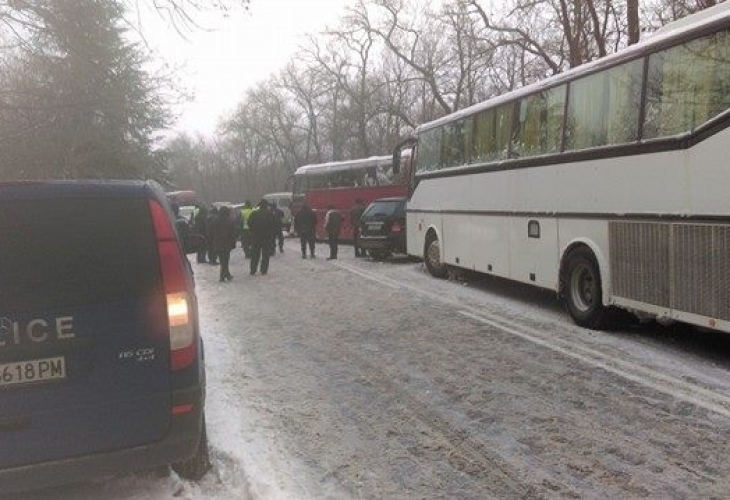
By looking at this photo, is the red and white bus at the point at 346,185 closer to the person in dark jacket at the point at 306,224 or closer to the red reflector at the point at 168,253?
the person in dark jacket at the point at 306,224

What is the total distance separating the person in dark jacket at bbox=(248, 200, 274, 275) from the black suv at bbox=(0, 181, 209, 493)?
12464mm

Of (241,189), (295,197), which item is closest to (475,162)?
(295,197)

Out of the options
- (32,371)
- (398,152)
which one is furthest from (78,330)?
(398,152)

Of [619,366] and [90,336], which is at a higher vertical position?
[90,336]

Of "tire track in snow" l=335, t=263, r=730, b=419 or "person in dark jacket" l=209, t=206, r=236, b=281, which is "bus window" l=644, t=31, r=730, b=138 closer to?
"tire track in snow" l=335, t=263, r=730, b=419

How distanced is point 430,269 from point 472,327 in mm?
6355

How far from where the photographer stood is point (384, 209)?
19922 mm

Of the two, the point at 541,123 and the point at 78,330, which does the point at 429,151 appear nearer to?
the point at 541,123

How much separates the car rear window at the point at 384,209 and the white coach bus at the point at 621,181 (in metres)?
7.62

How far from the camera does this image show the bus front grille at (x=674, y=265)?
20.9 ft

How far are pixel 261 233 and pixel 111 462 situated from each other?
12.8 m

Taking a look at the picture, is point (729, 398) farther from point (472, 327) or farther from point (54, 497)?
point (54, 497)

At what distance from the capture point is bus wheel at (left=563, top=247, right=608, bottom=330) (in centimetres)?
843

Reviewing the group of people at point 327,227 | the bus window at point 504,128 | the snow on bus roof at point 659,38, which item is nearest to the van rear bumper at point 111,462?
the snow on bus roof at point 659,38
